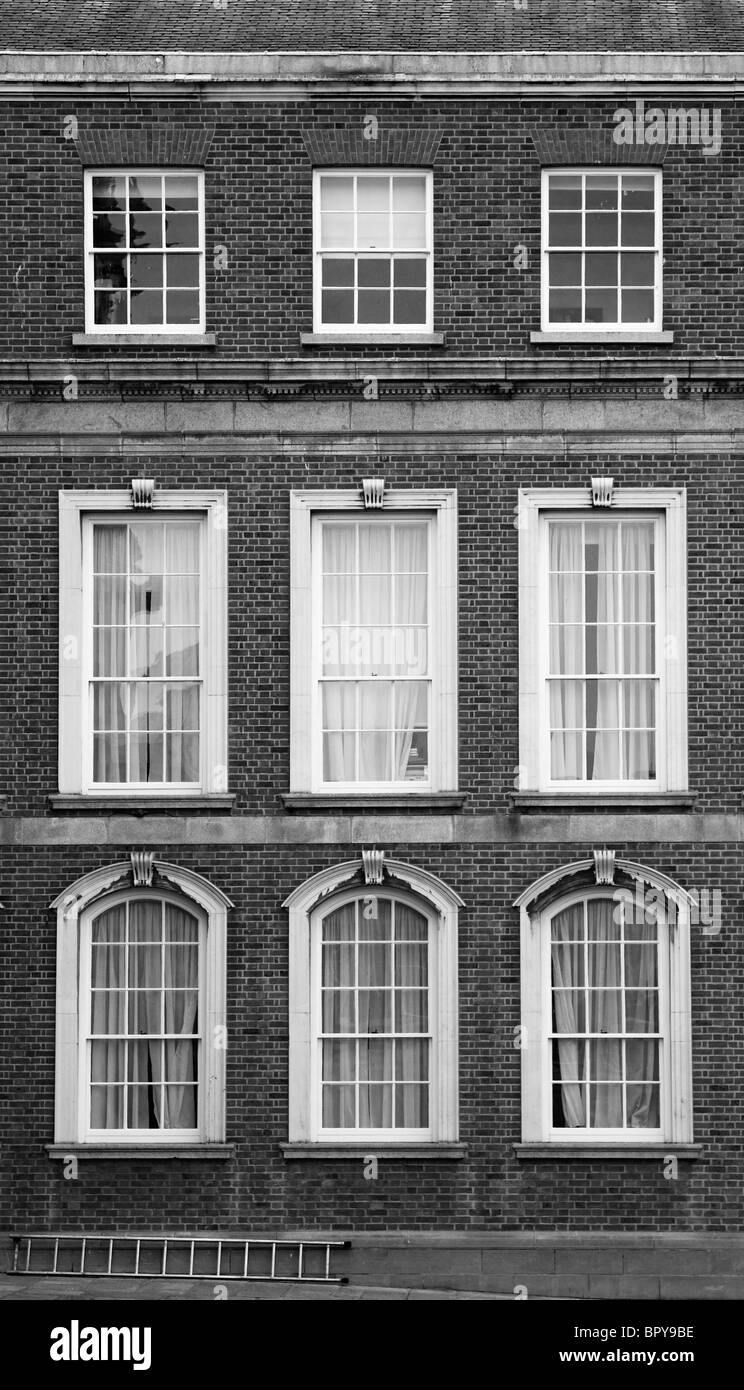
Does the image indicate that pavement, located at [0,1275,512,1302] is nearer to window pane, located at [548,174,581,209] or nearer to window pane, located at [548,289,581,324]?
window pane, located at [548,289,581,324]

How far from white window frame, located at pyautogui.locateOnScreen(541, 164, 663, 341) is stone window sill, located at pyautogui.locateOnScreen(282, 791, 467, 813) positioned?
529 cm

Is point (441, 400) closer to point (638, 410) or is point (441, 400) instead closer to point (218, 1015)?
point (638, 410)

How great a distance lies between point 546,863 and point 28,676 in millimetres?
6055

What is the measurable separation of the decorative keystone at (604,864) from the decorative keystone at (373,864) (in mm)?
2315

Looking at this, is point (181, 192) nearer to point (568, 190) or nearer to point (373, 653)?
point (568, 190)

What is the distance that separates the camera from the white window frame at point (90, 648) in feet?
→ 70.8

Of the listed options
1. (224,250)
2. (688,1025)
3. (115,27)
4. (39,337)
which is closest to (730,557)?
(688,1025)

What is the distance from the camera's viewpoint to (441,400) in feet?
71.2

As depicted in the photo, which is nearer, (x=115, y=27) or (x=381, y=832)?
(x=381, y=832)

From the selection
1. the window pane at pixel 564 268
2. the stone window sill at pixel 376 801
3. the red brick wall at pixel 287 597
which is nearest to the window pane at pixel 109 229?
the red brick wall at pixel 287 597

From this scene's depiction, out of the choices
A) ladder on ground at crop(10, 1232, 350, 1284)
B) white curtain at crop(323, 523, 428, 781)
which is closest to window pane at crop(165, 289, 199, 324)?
white curtain at crop(323, 523, 428, 781)

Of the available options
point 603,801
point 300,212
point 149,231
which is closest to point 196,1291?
point 603,801

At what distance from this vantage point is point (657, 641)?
71.2ft

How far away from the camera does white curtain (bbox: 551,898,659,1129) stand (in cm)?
2142
